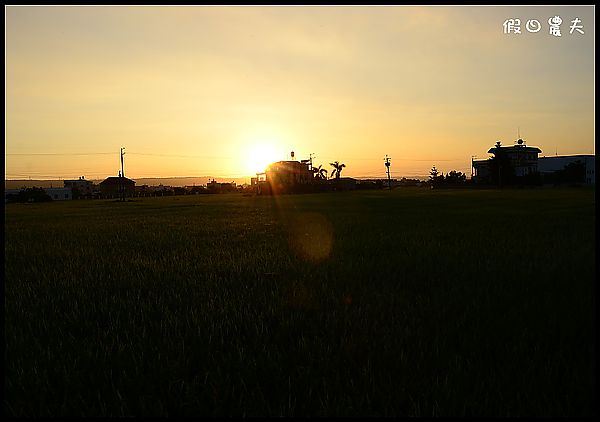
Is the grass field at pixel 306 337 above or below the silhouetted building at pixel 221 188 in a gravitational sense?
below

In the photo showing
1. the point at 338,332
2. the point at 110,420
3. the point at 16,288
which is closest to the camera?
the point at 110,420

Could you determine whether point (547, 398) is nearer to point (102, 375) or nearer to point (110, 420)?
point (110, 420)

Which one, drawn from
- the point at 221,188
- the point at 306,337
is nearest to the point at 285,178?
the point at 221,188

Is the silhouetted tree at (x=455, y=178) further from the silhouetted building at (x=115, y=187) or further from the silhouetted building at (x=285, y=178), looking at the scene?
the silhouetted building at (x=115, y=187)

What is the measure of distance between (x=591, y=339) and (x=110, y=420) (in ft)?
10.6

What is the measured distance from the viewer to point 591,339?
3.18 metres

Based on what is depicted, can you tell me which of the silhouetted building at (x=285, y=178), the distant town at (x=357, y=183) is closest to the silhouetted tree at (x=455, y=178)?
the distant town at (x=357, y=183)

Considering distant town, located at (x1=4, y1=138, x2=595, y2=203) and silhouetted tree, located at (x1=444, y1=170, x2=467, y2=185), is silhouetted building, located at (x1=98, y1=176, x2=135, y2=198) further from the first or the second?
silhouetted tree, located at (x1=444, y1=170, x2=467, y2=185)

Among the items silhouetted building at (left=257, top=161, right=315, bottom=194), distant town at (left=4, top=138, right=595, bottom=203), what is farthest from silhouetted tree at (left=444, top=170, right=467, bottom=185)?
silhouetted building at (left=257, top=161, right=315, bottom=194)

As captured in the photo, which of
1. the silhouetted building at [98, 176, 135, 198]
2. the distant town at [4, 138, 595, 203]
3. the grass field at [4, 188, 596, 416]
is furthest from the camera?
the silhouetted building at [98, 176, 135, 198]

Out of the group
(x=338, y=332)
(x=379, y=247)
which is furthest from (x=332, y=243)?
(x=338, y=332)

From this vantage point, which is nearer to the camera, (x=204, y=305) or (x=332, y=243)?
(x=204, y=305)

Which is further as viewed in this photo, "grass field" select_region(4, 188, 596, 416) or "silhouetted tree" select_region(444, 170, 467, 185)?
"silhouetted tree" select_region(444, 170, 467, 185)

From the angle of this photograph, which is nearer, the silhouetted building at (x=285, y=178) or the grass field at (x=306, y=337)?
the grass field at (x=306, y=337)
